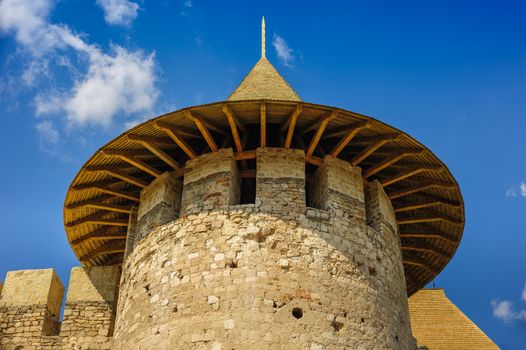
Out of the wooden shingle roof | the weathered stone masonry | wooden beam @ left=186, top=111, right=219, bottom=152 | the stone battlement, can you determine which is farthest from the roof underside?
the wooden shingle roof

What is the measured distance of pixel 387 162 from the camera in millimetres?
12219

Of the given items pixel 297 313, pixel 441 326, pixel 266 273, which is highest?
pixel 441 326

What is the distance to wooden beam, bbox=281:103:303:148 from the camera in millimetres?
11094

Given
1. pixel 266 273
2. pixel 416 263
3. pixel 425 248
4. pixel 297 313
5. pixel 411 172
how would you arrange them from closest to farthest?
pixel 297 313 → pixel 266 273 → pixel 411 172 → pixel 425 248 → pixel 416 263

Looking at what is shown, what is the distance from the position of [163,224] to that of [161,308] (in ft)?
5.54

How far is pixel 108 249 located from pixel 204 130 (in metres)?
4.50

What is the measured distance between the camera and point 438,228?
14039mm

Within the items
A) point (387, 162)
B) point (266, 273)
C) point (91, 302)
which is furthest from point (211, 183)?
point (91, 302)

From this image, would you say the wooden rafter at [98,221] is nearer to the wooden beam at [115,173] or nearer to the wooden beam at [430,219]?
the wooden beam at [115,173]

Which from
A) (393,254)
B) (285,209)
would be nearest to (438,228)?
(393,254)

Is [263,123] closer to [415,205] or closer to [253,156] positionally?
[253,156]

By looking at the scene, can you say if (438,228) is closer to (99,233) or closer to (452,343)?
(452,343)

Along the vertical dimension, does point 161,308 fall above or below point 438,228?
below

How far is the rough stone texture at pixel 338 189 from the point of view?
11.3 m
